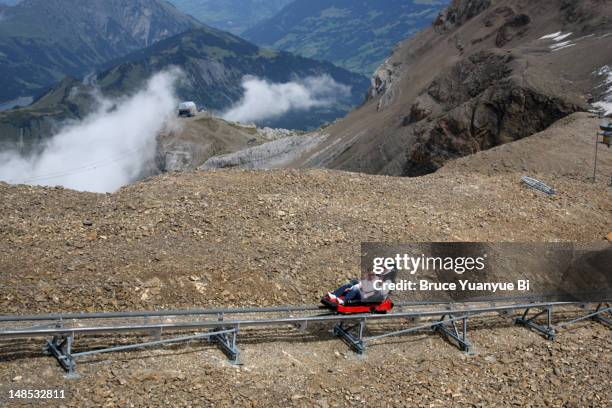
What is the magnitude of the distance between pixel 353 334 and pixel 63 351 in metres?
5.55

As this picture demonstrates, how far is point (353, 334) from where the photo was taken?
1223cm

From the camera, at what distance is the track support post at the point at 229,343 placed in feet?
35.2

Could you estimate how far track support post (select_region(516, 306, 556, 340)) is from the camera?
1348 cm

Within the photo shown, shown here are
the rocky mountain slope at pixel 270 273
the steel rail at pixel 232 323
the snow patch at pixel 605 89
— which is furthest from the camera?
the snow patch at pixel 605 89

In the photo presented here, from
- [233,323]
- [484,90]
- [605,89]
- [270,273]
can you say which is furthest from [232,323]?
[484,90]

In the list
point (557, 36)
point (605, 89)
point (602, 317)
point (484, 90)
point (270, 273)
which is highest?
point (557, 36)

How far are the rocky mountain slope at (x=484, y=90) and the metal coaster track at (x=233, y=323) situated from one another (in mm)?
24931

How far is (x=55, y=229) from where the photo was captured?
14.4 meters

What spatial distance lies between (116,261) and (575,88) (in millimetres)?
32775

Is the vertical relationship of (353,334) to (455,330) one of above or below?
above

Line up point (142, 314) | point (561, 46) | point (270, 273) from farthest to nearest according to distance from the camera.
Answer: point (561, 46) → point (270, 273) → point (142, 314)

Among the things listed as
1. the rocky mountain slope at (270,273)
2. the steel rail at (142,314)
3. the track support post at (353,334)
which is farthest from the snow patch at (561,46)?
the steel rail at (142,314)

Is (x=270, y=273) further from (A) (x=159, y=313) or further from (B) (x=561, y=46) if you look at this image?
(B) (x=561, y=46)

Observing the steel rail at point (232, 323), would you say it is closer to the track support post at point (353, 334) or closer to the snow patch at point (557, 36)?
the track support post at point (353, 334)
